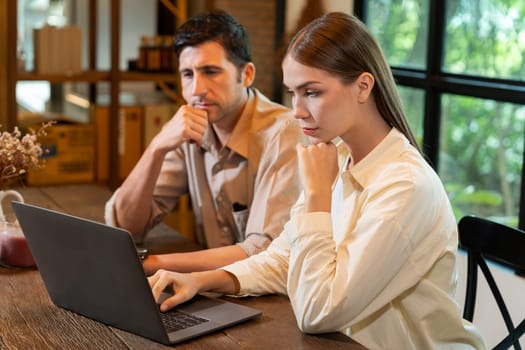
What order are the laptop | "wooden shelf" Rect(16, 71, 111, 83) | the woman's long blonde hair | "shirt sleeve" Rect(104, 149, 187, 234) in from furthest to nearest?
"wooden shelf" Rect(16, 71, 111, 83), "shirt sleeve" Rect(104, 149, 187, 234), the woman's long blonde hair, the laptop

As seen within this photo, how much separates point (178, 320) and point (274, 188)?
78cm

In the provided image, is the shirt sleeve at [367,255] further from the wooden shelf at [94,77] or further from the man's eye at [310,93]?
the wooden shelf at [94,77]

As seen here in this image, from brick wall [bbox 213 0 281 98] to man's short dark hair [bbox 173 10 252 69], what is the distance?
183 cm

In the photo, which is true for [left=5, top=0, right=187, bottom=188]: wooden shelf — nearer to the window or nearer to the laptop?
the window

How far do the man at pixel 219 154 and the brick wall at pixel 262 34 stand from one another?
1813 millimetres

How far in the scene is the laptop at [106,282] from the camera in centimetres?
150

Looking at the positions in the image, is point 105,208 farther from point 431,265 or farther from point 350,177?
point 431,265

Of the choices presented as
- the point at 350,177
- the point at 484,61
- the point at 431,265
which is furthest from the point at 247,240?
the point at 484,61

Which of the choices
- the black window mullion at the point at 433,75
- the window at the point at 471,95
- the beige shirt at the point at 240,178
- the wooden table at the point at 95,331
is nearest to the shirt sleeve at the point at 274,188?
the beige shirt at the point at 240,178

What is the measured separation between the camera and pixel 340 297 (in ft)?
5.10

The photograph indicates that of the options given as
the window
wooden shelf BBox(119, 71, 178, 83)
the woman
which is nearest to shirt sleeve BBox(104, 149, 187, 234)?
the woman

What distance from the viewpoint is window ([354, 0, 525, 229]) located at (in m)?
3.14

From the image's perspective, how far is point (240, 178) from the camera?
98.8 inches

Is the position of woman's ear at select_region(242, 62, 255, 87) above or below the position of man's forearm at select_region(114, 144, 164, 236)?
above
